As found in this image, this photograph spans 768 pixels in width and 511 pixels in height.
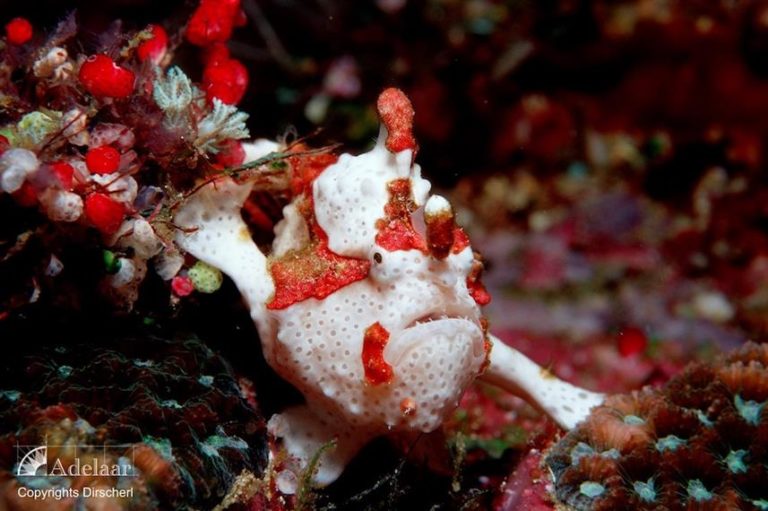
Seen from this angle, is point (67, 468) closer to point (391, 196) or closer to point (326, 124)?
point (391, 196)

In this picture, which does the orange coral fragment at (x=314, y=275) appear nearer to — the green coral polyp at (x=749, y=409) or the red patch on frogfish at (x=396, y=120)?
the red patch on frogfish at (x=396, y=120)

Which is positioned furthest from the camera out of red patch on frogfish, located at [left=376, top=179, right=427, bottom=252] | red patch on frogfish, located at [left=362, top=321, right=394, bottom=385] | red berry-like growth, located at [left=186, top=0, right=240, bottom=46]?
red berry-like growth, located at [left=186, top=0, right=240, bottom=46]

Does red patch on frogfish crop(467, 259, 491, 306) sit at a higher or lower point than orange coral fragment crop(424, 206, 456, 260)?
lower

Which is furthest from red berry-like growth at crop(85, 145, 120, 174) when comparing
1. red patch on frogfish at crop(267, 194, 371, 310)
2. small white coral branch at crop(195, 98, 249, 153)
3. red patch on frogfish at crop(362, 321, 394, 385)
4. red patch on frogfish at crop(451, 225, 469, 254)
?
red patch on frogfish at crop(451, 225, 469, 254)

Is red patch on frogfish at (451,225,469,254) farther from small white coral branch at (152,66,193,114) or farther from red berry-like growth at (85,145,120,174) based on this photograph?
red berry-like growth at (85,145,120,174)

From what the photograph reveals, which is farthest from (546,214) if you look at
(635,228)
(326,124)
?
(326,124)

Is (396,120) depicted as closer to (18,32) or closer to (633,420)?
(18,32)

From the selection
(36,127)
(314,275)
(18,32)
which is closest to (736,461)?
(314,275)
